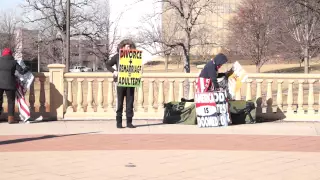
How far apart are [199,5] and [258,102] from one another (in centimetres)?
1290

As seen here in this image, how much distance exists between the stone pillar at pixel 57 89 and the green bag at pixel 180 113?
8.37 feet

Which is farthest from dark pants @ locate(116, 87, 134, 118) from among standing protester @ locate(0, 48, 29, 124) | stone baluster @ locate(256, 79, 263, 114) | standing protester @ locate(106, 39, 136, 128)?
stone baluster @ locate(256, 79, 263, 114)

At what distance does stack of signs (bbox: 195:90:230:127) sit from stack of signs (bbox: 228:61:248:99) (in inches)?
23.6

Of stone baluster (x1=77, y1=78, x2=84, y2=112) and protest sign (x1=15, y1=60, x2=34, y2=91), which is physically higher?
protest sign (x1=15, y1=60, x2=34, y2=91)

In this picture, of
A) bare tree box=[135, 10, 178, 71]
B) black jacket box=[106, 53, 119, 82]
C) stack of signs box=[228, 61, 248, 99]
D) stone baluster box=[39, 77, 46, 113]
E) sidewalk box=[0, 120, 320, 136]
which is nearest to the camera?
sidewalk box=[0, 120, 320, 136]

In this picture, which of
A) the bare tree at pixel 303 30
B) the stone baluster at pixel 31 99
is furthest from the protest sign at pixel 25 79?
the bare tree at pixel 303 30

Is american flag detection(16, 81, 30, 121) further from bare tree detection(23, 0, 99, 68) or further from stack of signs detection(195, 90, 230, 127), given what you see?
bare tree detection(23, 0, 99, 68)

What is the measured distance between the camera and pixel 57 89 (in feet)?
39.2

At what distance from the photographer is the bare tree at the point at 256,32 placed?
36312 millimetres

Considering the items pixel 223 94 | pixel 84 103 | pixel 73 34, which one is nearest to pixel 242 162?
pixel 223 94

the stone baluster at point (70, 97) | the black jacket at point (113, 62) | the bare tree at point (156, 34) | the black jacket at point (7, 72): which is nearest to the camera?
the black jacket at point (113, 62)

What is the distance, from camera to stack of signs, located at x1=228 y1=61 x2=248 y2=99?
37.4ft

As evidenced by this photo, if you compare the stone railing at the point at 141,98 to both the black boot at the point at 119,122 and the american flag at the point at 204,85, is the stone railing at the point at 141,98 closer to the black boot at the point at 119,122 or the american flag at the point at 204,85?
the american flag at the point at 204,85

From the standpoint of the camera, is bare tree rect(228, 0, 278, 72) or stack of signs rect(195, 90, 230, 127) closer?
stack of signs rect(195, 90, 230, 127)
